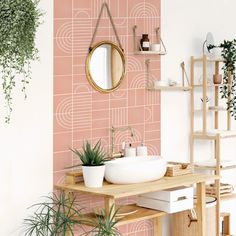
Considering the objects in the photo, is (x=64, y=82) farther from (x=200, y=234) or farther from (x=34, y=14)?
(x=200, y=234)

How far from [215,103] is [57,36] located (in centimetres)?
174

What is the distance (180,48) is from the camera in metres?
5.28

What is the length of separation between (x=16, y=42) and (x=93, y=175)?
955 millimetres

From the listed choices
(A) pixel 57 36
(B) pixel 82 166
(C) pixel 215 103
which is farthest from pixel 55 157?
(C) pixel 215 103

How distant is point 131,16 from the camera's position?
4852 mm

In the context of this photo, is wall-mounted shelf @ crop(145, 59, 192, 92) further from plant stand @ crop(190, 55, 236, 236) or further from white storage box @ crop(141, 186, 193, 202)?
white storage box @ crop(141, 186, 193, 202)

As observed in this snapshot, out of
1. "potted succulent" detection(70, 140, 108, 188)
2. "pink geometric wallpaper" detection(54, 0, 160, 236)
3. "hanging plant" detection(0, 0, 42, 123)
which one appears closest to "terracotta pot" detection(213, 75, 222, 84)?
"pink geometric wallpaper" detection(54, 0, 160, 236)

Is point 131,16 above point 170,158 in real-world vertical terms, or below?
above

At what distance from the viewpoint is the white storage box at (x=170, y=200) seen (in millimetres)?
4570

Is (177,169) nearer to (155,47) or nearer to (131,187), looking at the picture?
(131,187)

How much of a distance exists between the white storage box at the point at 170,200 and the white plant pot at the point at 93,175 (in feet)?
1.72

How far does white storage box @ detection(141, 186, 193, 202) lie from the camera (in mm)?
4560

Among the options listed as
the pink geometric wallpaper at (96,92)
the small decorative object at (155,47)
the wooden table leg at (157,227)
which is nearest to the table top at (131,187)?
the pink geometric wallpaper at (96,92)

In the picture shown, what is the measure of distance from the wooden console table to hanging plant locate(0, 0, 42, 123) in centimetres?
66
